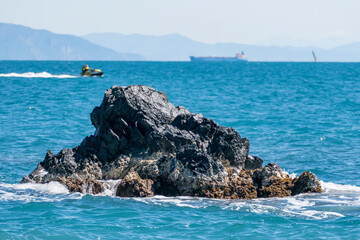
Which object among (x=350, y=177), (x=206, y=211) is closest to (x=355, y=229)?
(x=206, y=211)

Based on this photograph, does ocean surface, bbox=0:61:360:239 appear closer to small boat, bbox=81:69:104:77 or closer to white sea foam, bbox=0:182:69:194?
white sea foam, bbox=0:182:69:194

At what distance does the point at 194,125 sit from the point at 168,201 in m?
3.89

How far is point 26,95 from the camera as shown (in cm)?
5566

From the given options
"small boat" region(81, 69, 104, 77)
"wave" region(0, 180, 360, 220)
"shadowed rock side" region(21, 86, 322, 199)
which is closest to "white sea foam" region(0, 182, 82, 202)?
"wave" region(0, 180, 360, 220)

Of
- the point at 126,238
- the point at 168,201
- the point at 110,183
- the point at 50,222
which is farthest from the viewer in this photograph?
the point at 110,183

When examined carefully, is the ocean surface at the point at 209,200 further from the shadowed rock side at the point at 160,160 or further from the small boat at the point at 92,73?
the small boat at the point at 92,73

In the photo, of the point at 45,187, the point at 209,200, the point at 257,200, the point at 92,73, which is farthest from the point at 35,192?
Result: the point at 92,73

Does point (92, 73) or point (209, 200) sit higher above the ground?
point (92, 73)

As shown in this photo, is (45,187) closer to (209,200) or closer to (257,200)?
(209,200)

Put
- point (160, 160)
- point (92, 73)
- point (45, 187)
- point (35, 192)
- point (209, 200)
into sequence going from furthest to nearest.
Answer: point (92, 73)
point (45, 187)
point (35, 192)
point (160, 160)
point (209, 200)

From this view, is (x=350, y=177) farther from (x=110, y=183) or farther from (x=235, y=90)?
(x=235, y=90)

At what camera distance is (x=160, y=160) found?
18.1m

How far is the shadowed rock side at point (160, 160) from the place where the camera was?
57.4ft

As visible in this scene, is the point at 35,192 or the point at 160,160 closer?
the point at 160,160
